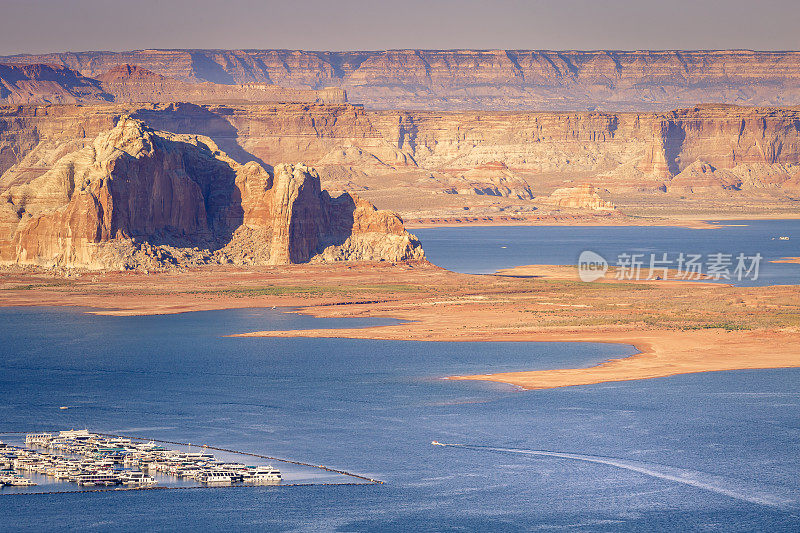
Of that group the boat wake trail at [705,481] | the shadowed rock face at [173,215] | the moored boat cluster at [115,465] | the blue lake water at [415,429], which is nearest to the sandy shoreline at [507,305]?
the shadowed rock face at [173,215]

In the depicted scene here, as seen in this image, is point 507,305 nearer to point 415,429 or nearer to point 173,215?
point 173,215

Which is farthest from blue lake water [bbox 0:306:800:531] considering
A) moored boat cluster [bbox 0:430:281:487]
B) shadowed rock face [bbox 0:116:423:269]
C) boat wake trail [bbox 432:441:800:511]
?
shadowed rock face [bbox 0:116:423:269]

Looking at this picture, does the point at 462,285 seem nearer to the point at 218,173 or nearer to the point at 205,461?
the point at 218,173

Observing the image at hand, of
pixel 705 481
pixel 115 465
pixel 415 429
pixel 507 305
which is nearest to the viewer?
pixel 705 481

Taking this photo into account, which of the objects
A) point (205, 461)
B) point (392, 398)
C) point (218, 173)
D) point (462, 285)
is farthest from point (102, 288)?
point (205, 461)

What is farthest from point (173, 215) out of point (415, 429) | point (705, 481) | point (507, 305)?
point (705, 481)

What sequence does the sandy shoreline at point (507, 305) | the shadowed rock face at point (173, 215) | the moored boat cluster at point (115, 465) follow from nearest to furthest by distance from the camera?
the moored boat cluster at point (115, 465) → the sandy shoreline at point (507, 305) → the shadowed rock face at point (173, 215)

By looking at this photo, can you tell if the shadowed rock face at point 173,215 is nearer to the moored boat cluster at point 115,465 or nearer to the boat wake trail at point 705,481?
the moored boat cluster at point 115,465
